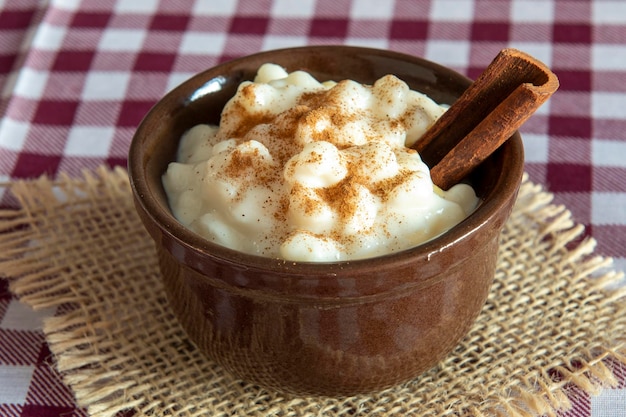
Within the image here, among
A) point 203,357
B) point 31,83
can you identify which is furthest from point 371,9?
point 203,357

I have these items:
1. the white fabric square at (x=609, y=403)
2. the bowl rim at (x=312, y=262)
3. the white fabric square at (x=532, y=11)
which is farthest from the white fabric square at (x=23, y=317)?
the white fabric square at (x=532, y=11)

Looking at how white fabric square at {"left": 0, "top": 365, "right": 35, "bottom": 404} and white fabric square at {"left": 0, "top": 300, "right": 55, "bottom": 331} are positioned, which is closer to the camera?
white fabric square at {"left": 0, "top": 365, "right": 35, "bottom": 404}

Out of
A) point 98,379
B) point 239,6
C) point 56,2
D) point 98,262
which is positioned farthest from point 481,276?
point 56,2

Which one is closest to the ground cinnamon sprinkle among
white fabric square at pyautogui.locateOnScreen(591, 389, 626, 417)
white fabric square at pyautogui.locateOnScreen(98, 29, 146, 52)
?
white fabric square at pyautogui.locateOnScreen(591, 389, 626, 417)

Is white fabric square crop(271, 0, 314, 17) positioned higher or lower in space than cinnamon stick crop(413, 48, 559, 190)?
lower

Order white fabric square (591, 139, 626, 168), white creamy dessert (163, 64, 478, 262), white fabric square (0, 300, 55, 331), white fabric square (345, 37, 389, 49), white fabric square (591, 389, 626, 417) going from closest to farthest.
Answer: white creamy dessert (163, 64, 478, 262)
white fabric square (591, 389, 626, 417)
white fabric square (0, 300, 55, 331)
white fabric square (591, 139, 626, 168)
white fabric square (345, 37, 389, 49)

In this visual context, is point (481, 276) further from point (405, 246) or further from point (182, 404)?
point (182, 404)

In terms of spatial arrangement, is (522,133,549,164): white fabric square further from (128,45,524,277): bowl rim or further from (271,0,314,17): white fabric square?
(271,0,314,17): white fabric square
